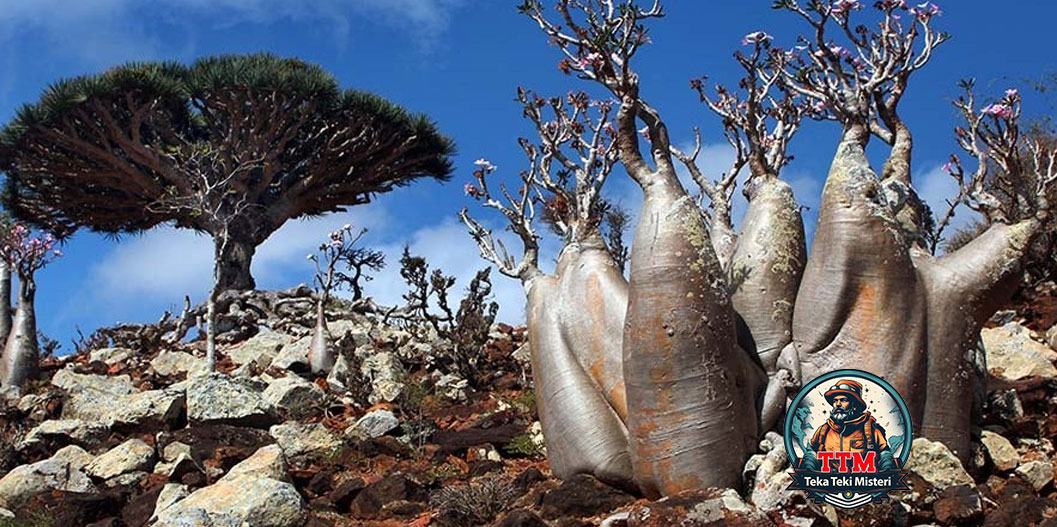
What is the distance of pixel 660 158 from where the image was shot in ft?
17.6

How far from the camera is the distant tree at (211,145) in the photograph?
1927cm

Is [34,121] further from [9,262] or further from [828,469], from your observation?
[828,469]

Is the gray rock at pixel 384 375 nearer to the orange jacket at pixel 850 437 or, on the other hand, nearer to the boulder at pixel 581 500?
the boulder at pixel 581 500

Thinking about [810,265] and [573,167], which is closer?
[810,265]

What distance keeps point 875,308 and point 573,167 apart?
2.07 meters

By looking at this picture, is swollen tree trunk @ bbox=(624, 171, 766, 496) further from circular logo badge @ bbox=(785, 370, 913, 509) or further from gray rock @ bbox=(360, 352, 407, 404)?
gray rock @ bbox=(360, 352, 407, 404)

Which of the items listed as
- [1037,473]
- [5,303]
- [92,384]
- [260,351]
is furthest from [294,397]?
[5,303]

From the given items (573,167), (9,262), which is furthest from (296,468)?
(9,262)

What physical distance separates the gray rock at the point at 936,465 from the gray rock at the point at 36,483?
15.4 feet

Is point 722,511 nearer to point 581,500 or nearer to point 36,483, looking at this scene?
point 581,500

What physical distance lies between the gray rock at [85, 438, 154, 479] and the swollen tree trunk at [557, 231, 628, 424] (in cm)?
301

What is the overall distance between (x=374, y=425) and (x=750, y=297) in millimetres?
2814

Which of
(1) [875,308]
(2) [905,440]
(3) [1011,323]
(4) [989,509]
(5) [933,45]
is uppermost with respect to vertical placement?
(5) [933,45]

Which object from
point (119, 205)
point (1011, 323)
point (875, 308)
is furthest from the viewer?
point (119, 205)
